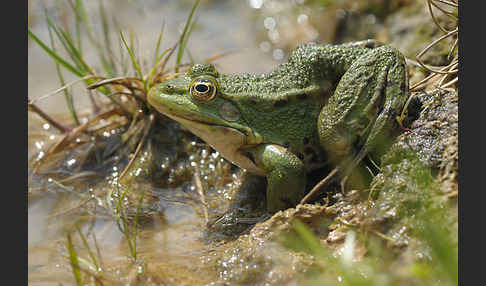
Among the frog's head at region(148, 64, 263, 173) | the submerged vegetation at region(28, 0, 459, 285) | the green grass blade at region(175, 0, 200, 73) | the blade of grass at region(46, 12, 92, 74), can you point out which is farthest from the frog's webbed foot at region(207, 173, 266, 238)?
the blade of grass at region(46, 12, 92, 74)

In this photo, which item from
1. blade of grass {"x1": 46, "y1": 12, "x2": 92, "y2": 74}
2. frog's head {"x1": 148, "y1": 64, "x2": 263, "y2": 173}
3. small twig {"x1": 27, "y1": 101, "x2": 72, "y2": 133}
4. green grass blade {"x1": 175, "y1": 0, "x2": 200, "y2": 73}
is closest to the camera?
A: frog's head {"x1": 148, "y1": 64, "x2": 263, "y2": 173}

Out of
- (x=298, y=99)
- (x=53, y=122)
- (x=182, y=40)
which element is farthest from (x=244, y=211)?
(x=53, y=122)

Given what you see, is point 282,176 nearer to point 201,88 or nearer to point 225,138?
point 225,138

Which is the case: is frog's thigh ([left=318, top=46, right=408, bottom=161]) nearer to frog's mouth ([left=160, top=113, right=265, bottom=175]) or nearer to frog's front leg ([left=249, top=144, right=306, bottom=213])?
frog's front leg ([left=249, top=144, right=306, bottom=213])

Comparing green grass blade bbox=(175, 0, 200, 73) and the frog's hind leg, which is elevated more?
green grass blade bbox=(175, 0, 200, 73)

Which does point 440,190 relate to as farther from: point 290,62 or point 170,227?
point 170,227

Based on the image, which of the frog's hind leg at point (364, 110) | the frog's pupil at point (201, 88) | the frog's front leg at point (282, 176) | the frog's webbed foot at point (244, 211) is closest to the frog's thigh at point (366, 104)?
the frog's hind leg at point (364, 110)

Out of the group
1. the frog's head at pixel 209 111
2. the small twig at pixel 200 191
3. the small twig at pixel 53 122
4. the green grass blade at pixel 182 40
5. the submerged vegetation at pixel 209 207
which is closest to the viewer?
the submerged vegetation at pixel 209 207

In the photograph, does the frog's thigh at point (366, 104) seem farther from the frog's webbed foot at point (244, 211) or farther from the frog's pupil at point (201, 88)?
the frog's pupil at point (201, 88)
